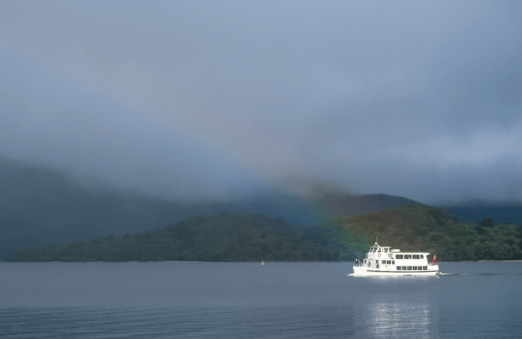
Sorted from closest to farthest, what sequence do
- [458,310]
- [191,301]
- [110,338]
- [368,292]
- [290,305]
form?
[110,338]
[458,310]
[290,305]
[191,301]
[368,292]

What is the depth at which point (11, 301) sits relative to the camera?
111125 millimetres

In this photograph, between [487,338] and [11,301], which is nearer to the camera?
[487,338]

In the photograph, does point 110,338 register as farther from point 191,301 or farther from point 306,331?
point 191,301

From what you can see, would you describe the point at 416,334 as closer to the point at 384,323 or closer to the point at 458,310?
the point at 384,323

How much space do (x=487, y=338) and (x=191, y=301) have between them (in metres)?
57.3

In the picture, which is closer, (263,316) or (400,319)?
(400,319)

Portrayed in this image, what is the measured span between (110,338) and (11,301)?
57.3m

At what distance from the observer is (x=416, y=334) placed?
6556 cm

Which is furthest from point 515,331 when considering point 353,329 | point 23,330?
point 23,330

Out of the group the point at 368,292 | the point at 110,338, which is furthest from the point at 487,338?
the point at 368,292

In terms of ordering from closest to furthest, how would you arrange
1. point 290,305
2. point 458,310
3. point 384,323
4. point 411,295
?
point 384,323
point 458,310
point 290,305
point 411,295

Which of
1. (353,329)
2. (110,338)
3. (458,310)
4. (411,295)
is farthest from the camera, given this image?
(411,295)

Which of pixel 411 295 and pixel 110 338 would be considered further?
pixel 411 295

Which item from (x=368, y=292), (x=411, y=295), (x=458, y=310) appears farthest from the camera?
(x=368, y=292)
